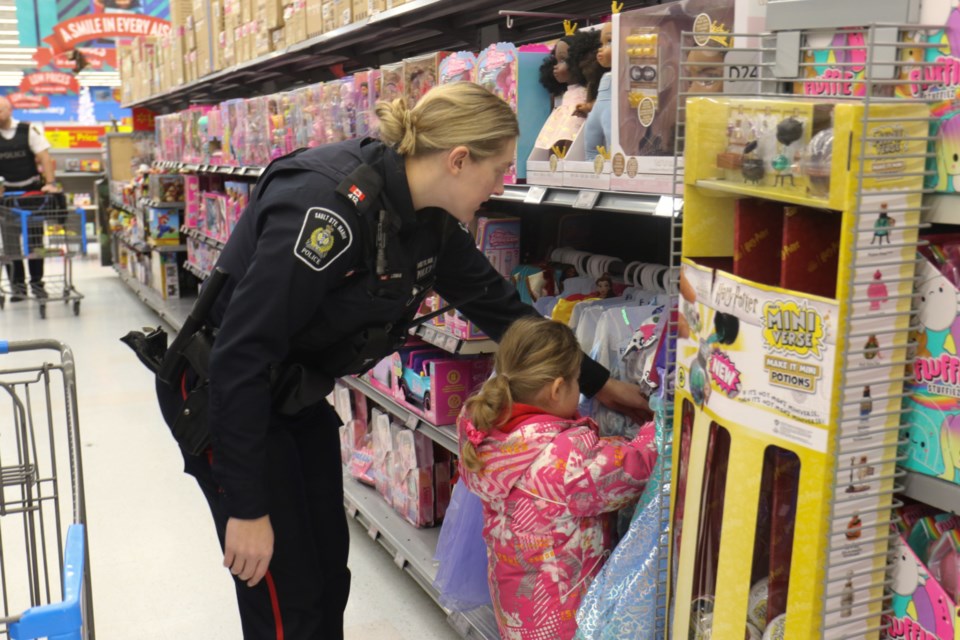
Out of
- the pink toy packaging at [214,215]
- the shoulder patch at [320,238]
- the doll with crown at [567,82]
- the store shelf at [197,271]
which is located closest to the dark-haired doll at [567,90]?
the doll with crown at [567,82]

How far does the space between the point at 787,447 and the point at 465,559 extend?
1433mm

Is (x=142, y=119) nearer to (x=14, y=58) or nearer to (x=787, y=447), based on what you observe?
(x=787, y=447)

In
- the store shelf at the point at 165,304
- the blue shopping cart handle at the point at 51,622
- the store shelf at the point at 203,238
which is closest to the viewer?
the blue shopping cart handle at the point at 51,622

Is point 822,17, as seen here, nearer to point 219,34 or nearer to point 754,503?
point 754,503

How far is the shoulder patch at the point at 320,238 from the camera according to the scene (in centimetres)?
169

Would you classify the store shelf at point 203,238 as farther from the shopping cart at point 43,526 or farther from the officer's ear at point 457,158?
the officer's ear at point 457,158

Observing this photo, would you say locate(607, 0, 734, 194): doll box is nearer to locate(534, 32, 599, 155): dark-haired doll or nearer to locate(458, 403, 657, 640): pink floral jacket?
locate(534, 32, 599, 155): dark-haired doll

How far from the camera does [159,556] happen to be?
11.1 ft

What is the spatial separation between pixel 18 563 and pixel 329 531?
67.2 inches

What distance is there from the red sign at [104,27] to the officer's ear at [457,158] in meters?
13.5

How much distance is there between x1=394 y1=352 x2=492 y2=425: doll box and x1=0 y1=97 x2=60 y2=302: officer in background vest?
22.6ft

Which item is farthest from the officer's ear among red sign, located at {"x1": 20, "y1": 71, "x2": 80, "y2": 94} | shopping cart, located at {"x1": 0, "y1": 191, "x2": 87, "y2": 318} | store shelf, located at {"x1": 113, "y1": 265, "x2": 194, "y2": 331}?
red sign, located at {"x1": 20, "y1": 71, "x2": 80, "y2": 94}

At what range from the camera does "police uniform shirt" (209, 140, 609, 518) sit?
5.55 feet

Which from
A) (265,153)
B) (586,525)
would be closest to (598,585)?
(586,525)
